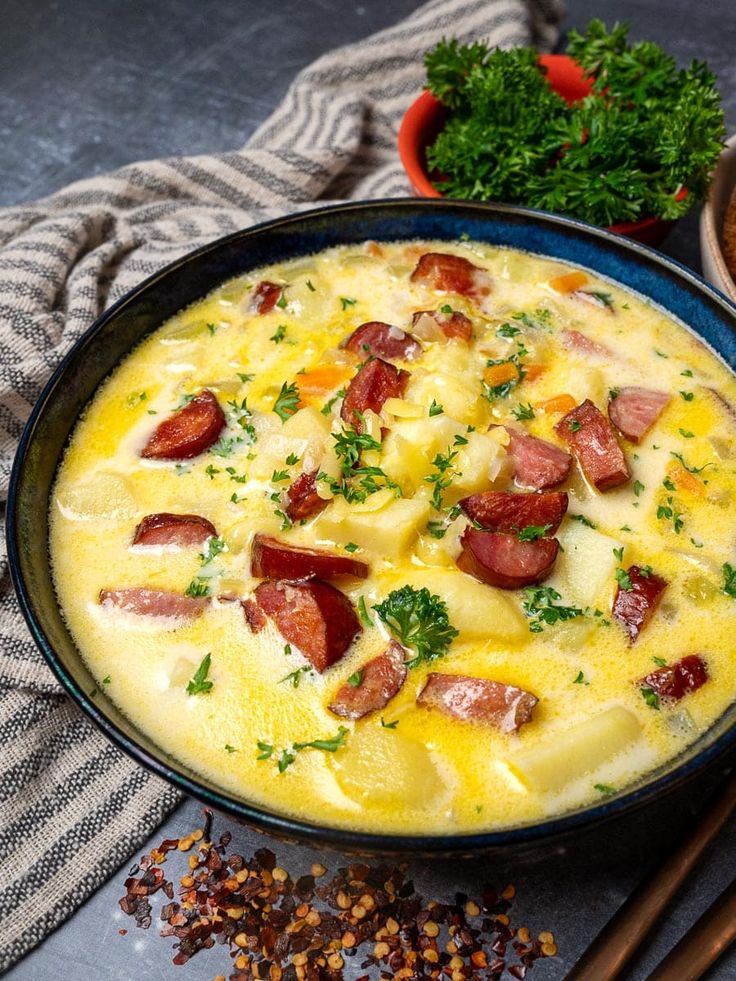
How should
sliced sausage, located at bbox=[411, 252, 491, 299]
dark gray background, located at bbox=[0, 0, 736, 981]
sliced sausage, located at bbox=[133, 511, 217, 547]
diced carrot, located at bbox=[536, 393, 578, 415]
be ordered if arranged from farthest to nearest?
1. dark gray background, located at bbox=[0, 0, 736, 981]
2. sliced sausage, located at bbox=[411, 252, 491, 299]
3. diced carrot, located at bbox=[536, 393, 578, 415]
4. sliced sausage, located at bbox=[133, 511, 217, 547]

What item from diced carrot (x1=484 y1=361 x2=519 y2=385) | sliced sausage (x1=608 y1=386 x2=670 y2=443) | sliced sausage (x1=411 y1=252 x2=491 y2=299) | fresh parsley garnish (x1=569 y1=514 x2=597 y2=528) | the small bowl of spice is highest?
the small bowl of spice

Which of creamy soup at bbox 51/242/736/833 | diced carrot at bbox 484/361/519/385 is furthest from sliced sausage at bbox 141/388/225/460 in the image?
diced carrot at bbox 484/361/519/385

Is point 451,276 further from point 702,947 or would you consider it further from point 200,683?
point 702,947

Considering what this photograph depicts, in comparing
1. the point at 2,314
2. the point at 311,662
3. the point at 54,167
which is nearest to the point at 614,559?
the point at 311,662

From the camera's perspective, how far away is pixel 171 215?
15.2ft

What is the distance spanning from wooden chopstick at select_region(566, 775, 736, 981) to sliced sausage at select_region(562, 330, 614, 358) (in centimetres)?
149

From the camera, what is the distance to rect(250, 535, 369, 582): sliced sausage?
9.29 feet

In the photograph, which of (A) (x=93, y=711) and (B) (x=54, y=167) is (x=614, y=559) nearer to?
(A) (x=93, y=711)

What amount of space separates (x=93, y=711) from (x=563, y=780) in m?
1.20

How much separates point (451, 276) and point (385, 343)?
1.45 feet

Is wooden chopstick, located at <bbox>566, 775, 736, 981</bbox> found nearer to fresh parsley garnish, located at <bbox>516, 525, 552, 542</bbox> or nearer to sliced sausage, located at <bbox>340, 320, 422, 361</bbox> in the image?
fresh parsley garnish, located at <bbox>516, 525, 552, 542</bbox>

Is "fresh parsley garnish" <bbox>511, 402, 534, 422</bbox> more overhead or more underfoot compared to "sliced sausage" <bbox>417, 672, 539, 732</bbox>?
more overhead

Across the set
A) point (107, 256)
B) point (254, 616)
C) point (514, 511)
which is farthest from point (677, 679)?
point (107, 256)

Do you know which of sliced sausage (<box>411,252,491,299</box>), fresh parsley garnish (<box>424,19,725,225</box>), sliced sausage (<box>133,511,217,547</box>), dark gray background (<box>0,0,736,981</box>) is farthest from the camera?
dark gray background (<box>0,0,736,981</box>)
